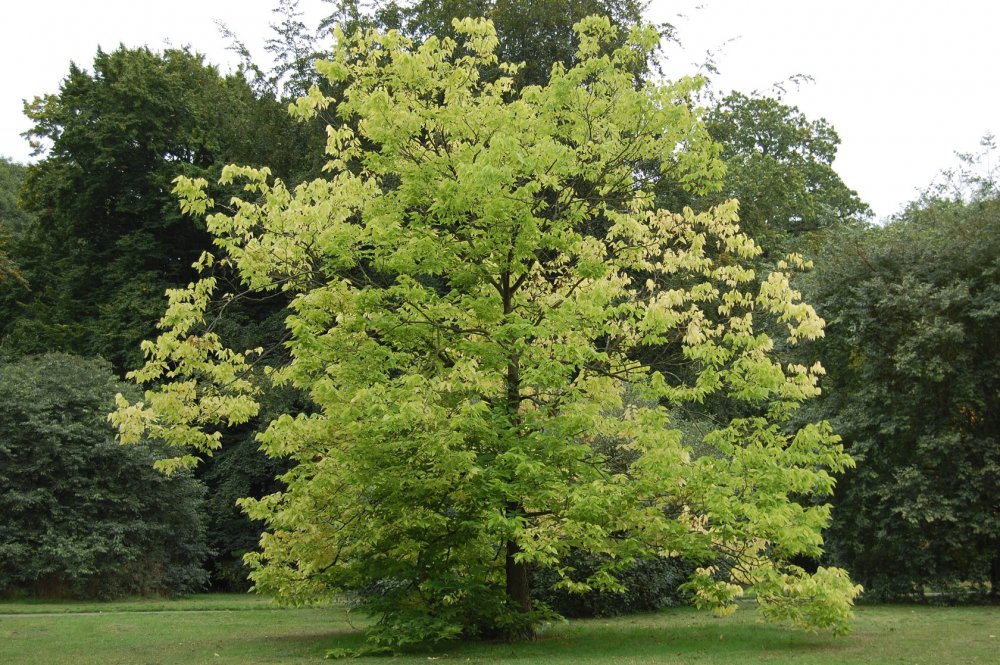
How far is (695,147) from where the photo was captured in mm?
12984

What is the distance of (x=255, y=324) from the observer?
28.1 metres

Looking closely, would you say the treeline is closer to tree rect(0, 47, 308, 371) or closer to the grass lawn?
tree rect(0, 47, 308, 371)

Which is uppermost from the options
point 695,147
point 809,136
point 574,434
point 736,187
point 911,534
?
point 809,136

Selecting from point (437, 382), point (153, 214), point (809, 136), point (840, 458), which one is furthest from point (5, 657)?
point (809, 136)

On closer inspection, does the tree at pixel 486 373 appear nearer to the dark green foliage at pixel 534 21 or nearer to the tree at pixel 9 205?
the dark green foliage at pixel 534 21

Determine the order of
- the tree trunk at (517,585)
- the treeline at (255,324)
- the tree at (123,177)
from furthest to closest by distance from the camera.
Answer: the tree at (123,177), the treeline at (255,324), the tree trunk at (517,585)

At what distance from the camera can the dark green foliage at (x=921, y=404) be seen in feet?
58.4

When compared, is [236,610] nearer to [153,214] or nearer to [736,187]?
[153,214]

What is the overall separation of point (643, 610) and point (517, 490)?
8.55 m

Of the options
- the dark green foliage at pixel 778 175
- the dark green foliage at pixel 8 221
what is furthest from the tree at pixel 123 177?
the dark green foliage at pixel 778 175

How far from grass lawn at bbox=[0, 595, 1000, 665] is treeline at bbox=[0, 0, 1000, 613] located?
2467 mm

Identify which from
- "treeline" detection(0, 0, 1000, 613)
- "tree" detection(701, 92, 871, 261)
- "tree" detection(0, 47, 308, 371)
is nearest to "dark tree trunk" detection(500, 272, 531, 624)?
"treeline" detection(0, 0, 1000, 613)

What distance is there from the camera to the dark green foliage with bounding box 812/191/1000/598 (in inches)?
701

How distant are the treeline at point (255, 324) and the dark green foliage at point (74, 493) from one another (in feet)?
0.18
